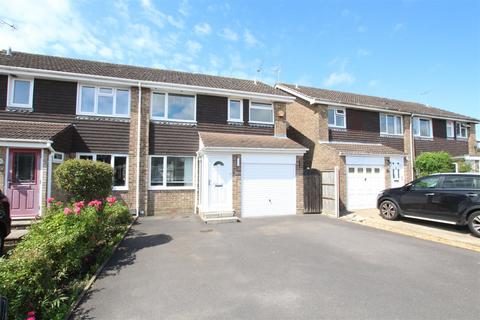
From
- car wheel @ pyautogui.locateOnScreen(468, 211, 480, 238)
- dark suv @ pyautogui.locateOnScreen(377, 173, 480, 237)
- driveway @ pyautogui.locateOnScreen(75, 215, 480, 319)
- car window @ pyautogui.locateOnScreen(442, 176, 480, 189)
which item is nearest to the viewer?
driveway @ pyautogui.locateOnScreen(75, 215, 480, 319)

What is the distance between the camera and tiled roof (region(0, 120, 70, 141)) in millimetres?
8721

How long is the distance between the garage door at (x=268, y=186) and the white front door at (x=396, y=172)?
603cm

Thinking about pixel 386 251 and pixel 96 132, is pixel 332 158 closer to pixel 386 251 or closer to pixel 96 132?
pixel 386 251

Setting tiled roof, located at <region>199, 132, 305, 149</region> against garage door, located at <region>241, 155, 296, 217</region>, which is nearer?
tiled roof, located at <region>199, 132, 305, 149</region>

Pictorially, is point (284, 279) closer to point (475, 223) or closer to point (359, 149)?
point (475, 223)

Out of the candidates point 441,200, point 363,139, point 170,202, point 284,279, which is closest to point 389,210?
point 441,200

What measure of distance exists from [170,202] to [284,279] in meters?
7.80

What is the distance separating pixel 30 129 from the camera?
9.35 metres

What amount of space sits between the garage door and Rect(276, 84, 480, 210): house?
259cm

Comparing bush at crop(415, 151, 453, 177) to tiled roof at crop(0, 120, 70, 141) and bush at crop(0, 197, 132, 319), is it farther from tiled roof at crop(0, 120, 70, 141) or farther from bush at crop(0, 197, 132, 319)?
tiled roof at crop(0, 120, 70, 141)

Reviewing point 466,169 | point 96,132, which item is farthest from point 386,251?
point 466,169

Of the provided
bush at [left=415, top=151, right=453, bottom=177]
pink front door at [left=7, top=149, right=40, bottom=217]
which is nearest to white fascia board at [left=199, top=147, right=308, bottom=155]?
pink front door at [left=7, top=149, right=40, bottom=217]

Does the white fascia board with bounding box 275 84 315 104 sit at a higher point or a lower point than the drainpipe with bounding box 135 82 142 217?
higher

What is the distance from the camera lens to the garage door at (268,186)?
36.0ft
